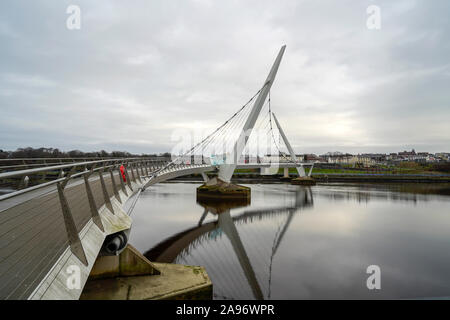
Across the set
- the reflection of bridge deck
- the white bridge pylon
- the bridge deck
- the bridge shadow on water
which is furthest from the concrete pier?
the white bridge pylon

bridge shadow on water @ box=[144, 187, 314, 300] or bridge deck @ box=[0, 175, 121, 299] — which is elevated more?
bridge deck @ box=[0, 175, 121, 299]

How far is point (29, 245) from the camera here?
2.46 meters

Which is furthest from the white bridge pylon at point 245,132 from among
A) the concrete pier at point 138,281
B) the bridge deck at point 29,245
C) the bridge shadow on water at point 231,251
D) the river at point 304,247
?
the bridge deck at point 29,245

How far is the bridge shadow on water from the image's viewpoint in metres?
7.34

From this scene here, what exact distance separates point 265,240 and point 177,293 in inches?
310

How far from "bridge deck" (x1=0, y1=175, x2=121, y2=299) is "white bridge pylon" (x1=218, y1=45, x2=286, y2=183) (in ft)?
60.6

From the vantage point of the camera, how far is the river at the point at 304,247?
7.24 meters

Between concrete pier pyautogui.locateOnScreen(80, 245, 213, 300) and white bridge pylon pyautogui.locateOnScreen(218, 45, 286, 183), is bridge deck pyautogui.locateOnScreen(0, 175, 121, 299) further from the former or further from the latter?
white bridge pylon pyautogui.locateOnScreen(218, 45, 286, 183)

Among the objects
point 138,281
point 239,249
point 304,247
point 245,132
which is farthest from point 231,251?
point 245,132

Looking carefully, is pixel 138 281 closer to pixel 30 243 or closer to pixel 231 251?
pixel 30 243

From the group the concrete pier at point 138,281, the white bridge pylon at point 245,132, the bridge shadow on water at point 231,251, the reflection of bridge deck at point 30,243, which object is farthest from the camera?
the white bridge pylon at point 245,132

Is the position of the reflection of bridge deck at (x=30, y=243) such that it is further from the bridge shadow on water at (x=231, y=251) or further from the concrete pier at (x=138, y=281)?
the bridge shadow on water at (x=231, y=251)

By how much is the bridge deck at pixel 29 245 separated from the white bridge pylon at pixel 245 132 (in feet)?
60.6
